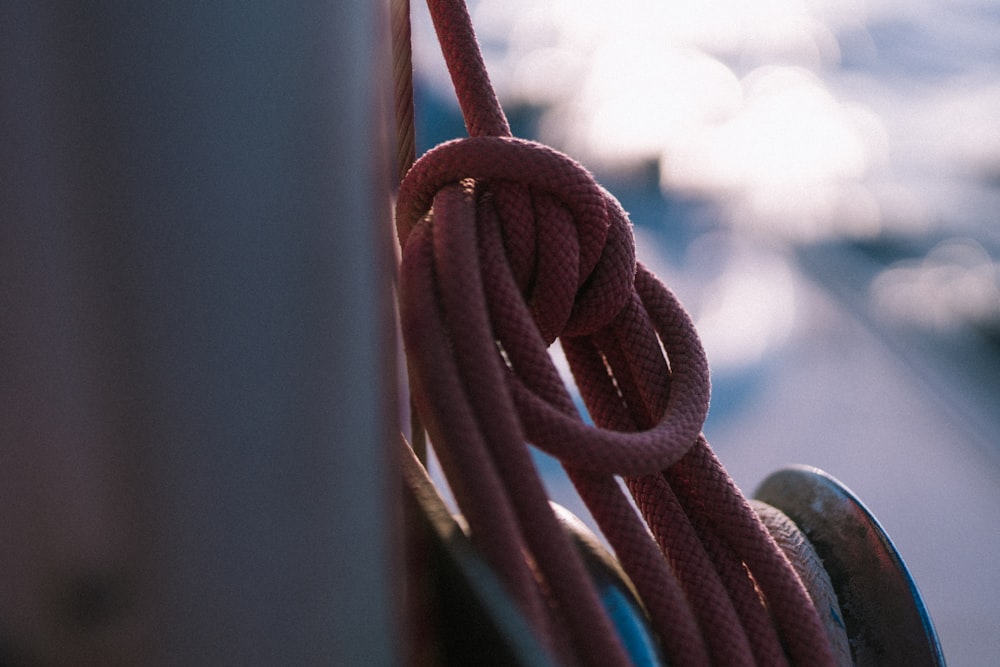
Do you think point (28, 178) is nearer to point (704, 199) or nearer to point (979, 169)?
point (704, 199)

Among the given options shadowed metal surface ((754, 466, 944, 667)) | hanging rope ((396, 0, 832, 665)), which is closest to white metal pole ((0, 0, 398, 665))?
hanging rope ((396, 0, 832, 665))

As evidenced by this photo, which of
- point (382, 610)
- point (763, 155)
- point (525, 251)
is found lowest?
point (382, 610)

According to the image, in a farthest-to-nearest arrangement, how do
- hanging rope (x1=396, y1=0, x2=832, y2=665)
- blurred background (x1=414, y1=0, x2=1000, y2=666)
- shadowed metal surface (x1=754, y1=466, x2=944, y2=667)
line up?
blurred background (x1=414, y1=0, x2=1000, y2=666) < shadowed metal surface (x1=754, y1=466, x2=944, y2=667) < hanging rope (x1=396, y1=0, x2=832, y2=665)

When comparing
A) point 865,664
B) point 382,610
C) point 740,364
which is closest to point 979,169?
point 740,364

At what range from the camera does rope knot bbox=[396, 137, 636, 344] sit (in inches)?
18.8

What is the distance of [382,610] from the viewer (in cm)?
36

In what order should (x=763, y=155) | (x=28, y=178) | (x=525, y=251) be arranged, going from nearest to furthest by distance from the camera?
(x=28, y=178), (x=525, y=251), (x=763, y=155)

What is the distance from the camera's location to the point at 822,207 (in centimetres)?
314

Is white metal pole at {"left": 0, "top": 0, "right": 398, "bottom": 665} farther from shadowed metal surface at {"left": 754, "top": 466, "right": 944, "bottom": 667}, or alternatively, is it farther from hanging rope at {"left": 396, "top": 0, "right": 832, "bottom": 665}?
shadowed metal surface at {"left": 754, "top": 466, "right": 944, "bottom": 667}

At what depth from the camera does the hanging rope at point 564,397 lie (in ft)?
1.40

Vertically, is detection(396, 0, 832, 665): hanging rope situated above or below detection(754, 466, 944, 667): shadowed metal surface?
above

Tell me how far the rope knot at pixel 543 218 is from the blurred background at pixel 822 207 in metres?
0.60

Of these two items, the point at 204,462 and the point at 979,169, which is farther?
the point at 979,169

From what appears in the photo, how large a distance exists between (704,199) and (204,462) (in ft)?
10.4
